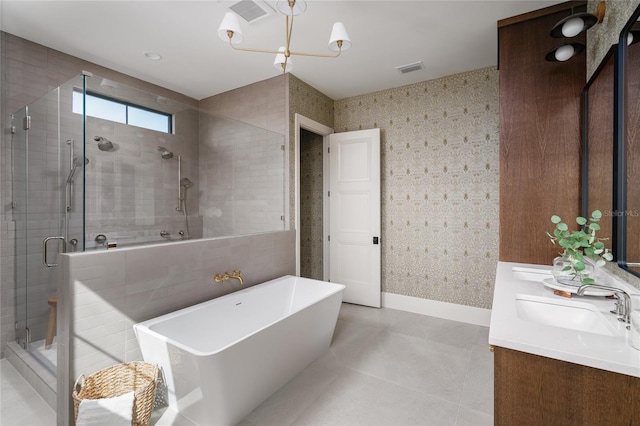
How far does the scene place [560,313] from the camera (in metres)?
1.38

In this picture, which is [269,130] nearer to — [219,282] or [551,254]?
[219,282]

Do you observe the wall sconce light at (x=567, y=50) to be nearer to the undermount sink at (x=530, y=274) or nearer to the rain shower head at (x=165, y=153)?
the undermount sink at (x=530, y=274)

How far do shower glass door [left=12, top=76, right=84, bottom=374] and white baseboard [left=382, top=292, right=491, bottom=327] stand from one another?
3.30m

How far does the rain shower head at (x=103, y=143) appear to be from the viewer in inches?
79.2

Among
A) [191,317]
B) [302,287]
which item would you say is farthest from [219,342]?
[302,287]

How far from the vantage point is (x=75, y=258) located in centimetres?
168

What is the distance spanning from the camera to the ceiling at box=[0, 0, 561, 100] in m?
2.20

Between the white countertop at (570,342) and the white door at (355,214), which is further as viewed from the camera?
the white door at (355,214)

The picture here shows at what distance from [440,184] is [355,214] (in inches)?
43.1

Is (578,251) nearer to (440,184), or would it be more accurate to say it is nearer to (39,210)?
(440,184)

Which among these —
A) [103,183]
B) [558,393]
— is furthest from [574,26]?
[103,183]

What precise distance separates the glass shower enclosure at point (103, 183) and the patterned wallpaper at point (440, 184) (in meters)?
1.85

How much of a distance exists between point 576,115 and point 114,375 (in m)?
3.46

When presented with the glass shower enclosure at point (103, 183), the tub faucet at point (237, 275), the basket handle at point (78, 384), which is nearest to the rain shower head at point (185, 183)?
the glass shower enclosure at point (103, 183)
